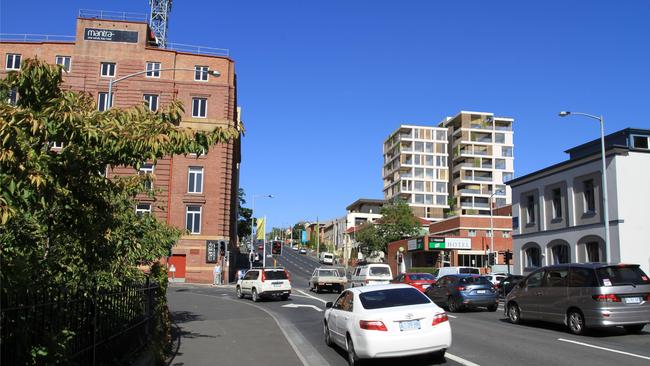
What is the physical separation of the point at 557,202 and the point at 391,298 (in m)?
31.0

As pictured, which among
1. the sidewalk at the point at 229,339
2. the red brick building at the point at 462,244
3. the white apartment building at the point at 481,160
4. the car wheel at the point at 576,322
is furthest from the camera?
the white apartment building at the point at 481,160

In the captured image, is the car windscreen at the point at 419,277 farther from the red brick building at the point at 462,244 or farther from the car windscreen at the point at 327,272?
the red brick building at the point at 462,244

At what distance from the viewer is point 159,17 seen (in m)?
67.6

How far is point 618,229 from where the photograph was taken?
31.5 metres

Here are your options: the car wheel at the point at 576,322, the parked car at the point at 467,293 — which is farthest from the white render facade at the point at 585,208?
the car wheel at the point at 576,322

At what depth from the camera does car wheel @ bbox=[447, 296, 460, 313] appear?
21822mm

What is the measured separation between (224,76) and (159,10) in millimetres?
22226

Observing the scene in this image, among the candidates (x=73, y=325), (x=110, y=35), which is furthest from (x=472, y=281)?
(x=110, y=35)

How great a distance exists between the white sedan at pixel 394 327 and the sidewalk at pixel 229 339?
1.34 metres

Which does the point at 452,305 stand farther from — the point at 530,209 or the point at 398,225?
the point at 398,225

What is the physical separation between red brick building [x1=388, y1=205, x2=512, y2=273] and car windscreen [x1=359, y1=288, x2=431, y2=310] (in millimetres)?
53712

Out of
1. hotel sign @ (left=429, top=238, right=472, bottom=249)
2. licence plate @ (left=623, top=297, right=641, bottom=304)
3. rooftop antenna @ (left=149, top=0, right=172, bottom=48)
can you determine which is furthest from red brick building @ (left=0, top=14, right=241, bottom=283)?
licence plate @ (left=623, top=297, right=641, bottom=304)

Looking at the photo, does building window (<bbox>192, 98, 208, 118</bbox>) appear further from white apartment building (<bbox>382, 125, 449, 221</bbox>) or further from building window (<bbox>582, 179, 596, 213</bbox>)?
white apartment building (<bbox>382, 125, 449, 221</bbox>)

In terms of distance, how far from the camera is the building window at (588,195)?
3434cm
